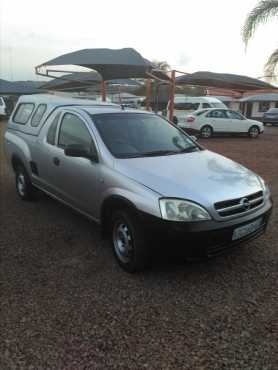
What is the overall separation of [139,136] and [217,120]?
13.4 metres

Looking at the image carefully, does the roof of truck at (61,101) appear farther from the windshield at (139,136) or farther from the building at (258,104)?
the building at (258,104)

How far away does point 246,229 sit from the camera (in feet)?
11.0

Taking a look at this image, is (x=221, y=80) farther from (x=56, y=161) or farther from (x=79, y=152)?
(x=79, y=152)

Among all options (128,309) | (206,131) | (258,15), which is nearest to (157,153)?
(128,309)

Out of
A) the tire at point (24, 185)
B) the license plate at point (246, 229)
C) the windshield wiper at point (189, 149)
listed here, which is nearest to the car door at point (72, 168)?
the tire at point (24, 185)

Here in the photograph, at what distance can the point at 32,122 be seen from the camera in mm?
5578

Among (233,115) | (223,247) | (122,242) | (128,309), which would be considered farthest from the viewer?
(233,115)

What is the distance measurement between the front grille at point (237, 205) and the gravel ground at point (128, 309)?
2.35 feet

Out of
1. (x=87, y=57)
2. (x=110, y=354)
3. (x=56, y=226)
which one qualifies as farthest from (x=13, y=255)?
(x=87, y=57)

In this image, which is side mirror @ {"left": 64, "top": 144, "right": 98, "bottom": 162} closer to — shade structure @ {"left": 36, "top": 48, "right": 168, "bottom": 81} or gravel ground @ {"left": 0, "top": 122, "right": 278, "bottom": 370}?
gravel ground @ {"left": 0, "top": 122, "right": 278, "bottom": 370}

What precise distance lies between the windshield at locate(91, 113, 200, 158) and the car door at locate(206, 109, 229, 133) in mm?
12554

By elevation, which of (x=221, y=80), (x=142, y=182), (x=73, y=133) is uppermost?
(x=221, y=80)

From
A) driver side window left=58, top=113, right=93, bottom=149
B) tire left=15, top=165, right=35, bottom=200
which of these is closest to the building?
tire left=15, top=165, right=35, bottom=200

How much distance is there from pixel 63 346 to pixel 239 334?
1.34 meters
